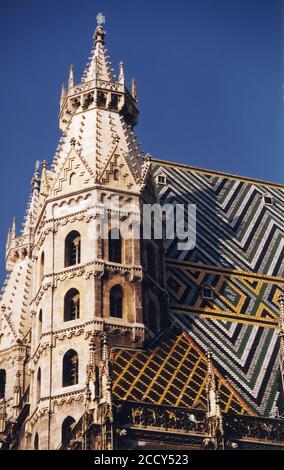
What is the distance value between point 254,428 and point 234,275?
27.7 feet

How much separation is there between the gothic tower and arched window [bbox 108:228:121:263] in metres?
0.02

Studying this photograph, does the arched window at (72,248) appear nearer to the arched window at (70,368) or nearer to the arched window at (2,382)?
the arched window at (70,368)

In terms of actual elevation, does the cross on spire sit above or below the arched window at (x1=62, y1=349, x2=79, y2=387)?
above

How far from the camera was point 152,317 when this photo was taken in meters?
34.1

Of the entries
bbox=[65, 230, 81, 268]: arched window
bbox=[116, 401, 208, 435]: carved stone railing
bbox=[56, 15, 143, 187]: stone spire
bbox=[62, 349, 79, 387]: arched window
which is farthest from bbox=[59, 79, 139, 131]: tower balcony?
bbox=[116, 401, 208, 435]: carved stone railing

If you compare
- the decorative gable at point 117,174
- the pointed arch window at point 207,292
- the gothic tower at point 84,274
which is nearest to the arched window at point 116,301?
the gothic tower at point 84,274

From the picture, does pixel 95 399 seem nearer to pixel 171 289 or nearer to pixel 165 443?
pixel 165 443

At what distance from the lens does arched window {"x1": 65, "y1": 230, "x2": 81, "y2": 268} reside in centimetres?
3412

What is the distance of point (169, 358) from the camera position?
107 ft

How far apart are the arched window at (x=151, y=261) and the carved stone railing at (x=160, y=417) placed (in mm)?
5648

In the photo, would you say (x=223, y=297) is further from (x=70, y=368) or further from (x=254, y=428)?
(x=254, y=428)

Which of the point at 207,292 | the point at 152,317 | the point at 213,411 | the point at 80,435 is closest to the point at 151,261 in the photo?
the point at 152,317

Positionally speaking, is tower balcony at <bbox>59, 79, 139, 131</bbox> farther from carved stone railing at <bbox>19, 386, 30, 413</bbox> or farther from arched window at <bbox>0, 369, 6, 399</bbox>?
carved stone railing at <bbox>19, 386, 30, 413</bbox>
